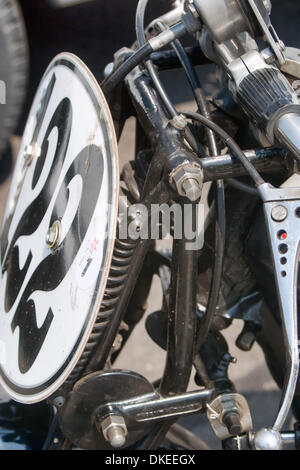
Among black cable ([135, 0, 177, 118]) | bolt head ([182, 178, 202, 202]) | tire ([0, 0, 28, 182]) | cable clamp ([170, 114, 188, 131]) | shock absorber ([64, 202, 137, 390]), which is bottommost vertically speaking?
shock absorber ([64, 202, 137, 390])

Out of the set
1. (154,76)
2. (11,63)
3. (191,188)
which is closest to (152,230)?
(191,188)

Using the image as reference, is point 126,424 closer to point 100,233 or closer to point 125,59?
point 100,233

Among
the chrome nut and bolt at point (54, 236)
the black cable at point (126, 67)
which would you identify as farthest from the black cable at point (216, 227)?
the chrome nut and bolt at point (54, 236)

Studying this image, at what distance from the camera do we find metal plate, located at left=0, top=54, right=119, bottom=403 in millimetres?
875

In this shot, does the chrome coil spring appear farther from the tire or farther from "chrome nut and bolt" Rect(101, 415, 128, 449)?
the tire

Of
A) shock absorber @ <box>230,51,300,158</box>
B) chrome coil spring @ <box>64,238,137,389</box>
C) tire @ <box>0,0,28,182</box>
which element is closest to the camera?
→ shock absorber @ <box>230,51,300,158</box>

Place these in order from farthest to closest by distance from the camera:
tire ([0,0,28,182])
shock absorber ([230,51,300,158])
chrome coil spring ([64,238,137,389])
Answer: tire ([0,0,28,182]), chrome coil spring ([64,238,137,389]), shock absorber ([230,51,300,158])

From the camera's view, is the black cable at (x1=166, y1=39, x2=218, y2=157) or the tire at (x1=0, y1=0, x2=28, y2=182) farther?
the tire at (x1=0, y1=0, x2=28, y2=182)

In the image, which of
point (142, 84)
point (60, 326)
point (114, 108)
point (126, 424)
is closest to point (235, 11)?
point (142, 84)

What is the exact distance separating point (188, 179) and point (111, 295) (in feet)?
0.77

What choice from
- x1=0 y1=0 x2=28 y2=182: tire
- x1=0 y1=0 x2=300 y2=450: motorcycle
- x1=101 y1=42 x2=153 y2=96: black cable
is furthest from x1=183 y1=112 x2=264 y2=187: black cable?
x1=0 y1=0 x2=28 y2=182: tire

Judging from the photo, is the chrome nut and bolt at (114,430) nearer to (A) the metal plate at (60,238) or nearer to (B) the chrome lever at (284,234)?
(A) the metal plate at (60,238)

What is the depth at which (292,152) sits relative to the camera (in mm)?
853

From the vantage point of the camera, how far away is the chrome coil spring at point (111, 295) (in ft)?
3.12
